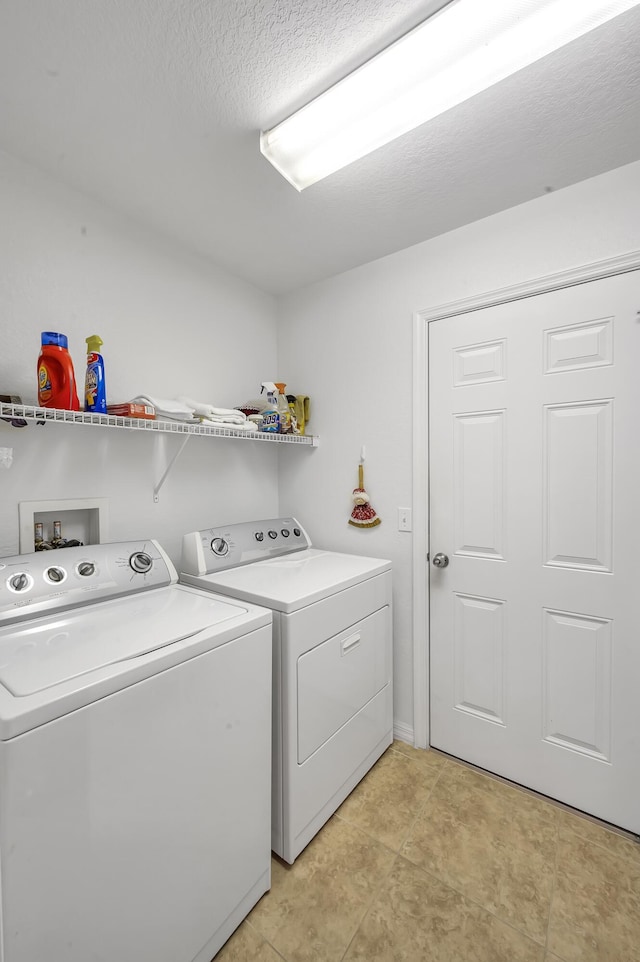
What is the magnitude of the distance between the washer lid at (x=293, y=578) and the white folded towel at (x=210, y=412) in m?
0.69

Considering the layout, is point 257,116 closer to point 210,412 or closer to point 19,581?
point 210,412

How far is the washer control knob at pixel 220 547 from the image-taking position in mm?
1795

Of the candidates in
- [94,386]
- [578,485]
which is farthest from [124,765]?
[578,485]

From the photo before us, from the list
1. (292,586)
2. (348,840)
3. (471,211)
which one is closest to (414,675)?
(348,840)

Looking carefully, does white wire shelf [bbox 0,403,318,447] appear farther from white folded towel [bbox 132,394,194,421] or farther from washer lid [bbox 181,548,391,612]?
washer lid [bbox 181,548,391,612]

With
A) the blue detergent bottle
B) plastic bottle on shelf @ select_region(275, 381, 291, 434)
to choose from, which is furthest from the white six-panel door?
the blue detergent bottle

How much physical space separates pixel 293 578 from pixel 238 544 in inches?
15.2

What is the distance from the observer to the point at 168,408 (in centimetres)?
159

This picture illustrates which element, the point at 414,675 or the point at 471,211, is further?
the point at 414,675

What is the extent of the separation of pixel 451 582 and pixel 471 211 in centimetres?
162

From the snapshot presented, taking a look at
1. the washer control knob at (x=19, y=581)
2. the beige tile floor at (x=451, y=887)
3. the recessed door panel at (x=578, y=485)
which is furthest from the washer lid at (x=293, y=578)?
the beige tile floor at (x=451, y=887)

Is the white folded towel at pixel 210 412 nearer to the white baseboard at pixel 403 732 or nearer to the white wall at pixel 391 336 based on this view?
the white wall at pixel 391 336

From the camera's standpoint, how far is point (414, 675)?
198cm

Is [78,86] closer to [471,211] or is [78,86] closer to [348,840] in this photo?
[471,211]
